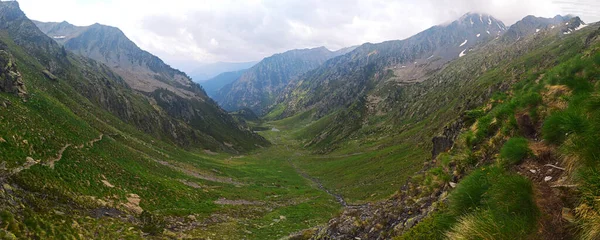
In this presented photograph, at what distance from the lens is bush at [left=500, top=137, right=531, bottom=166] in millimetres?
8695

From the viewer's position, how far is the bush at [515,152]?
28.5ft

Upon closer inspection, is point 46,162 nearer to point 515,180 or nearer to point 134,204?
point 134,204

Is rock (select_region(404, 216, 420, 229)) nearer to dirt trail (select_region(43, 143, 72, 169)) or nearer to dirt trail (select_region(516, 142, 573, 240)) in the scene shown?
dirt trail (select_region(516, 142, 573, 240))

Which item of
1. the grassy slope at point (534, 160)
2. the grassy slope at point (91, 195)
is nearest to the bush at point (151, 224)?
the grassy slope at point (91, 195)

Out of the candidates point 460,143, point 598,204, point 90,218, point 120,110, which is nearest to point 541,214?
point 598,204

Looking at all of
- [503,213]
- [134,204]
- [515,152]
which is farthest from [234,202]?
[503,213]

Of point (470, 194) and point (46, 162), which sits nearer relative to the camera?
point (470, 194)

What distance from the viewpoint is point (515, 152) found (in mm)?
8766

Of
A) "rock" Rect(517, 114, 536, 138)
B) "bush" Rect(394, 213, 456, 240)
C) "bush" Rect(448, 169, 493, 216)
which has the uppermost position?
"rock" Rect(517, 114, 536, 138)

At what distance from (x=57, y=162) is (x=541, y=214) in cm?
3375

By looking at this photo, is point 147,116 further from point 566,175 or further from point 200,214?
point 566,175

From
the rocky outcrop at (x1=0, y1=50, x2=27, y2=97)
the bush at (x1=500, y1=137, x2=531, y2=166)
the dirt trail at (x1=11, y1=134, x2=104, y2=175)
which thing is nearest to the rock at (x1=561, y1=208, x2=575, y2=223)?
the bush at (x1=500, y1=137, x2=531, y2=166)

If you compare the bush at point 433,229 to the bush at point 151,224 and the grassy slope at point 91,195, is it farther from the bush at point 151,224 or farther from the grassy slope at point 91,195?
the bush at point 151,224

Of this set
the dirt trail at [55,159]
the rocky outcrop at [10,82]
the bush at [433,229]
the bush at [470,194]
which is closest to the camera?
the bush at [470,194]
